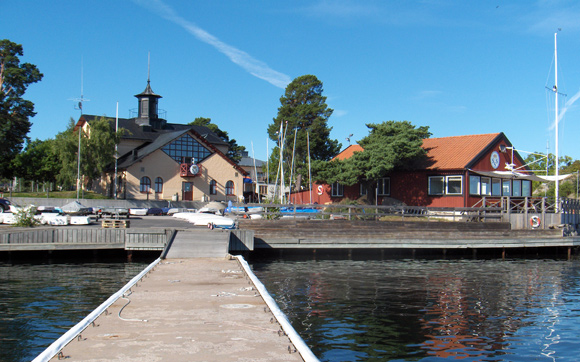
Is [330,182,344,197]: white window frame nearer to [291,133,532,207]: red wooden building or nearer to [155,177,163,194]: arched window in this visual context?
[291,133,532,207]: red wooden building

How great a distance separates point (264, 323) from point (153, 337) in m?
2.00

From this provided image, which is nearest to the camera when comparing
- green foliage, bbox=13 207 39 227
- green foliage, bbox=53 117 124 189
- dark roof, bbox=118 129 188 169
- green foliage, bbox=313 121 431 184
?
green foliage, bbox=13 207 39 227

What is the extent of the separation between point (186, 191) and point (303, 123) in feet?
57.8

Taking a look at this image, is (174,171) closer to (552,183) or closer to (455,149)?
(455,149)

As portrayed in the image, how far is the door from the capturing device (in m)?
66.3

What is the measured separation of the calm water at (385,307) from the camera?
1100 cm

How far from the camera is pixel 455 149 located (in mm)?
45562

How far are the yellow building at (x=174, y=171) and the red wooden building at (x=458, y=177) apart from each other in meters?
25.0

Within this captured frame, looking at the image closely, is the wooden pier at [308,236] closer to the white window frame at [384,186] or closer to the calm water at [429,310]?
the calm water at [429,310]

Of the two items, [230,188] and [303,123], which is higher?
[303,123]

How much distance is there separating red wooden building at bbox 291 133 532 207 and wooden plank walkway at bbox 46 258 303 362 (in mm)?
32496

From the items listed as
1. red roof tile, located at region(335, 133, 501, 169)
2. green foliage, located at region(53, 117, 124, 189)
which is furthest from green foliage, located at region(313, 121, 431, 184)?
green foliage, located at region(53, 117, 124, 189)

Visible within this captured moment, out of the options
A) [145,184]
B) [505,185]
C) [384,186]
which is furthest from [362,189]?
[145,184]

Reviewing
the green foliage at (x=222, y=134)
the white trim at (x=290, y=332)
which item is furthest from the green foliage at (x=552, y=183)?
the white trim at (x=290, y=332)
